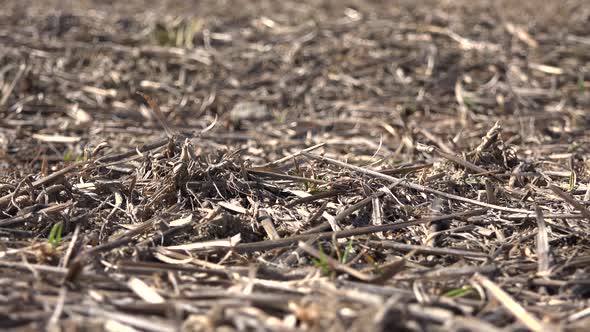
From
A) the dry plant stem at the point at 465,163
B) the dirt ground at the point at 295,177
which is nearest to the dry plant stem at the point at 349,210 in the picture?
the dirt ground at the point at 295,177

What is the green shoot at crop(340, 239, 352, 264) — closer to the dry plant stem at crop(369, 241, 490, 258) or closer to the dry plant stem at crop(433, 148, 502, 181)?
the dry plant stem at crop(369, 241, 490, 258)

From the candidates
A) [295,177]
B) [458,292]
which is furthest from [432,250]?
[295,177]

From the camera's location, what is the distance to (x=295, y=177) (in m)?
2.72

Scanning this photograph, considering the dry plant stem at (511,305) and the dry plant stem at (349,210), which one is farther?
the dry plant stem at (349,210)

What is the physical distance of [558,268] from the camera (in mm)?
2137

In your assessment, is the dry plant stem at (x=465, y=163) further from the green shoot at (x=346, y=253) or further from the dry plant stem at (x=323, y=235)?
the green shoot at (x=346, y=253)

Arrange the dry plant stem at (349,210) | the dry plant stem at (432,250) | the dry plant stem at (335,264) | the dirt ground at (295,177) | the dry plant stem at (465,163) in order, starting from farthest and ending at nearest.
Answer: the dry plant stem at (465,163) → the dry plant stem at (349,210) → the dry plant stem at (432,250) → the dry plant stem at (335,264) → the dirt ground at (295,177)

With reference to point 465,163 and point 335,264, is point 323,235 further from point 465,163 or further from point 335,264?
point 465,163

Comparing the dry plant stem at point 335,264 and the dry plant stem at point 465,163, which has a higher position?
the dry plant stem at point 465,163

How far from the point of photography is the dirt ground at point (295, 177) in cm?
189

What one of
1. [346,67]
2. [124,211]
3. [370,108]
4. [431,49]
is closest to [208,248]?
[124,211]

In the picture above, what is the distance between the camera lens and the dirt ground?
1892mm

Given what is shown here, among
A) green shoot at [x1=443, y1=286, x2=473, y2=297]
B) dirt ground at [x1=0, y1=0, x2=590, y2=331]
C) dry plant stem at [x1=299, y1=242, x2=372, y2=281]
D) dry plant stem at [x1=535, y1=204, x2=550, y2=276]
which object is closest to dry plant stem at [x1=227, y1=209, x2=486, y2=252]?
dirt ground at [x1=0, y1=0, x2=590, y2=331]

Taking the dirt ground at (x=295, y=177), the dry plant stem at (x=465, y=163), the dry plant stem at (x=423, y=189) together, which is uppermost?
the dry plant stem at (x=465, y=163)
